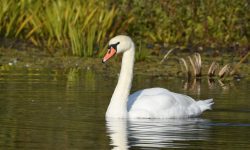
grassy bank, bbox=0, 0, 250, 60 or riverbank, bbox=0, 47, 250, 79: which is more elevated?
grassy bank, bbox=0, 0, 250, 60

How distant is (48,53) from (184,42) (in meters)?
3.81

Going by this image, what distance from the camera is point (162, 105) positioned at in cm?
1328

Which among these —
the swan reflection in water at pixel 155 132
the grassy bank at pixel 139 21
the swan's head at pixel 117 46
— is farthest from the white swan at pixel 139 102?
the grassy bank at pixel 139 21

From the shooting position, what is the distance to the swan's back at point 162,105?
13.1 metres

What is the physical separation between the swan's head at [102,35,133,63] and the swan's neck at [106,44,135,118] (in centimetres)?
14

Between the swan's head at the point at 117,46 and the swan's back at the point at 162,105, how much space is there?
62 cm

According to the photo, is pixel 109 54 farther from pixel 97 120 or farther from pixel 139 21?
pixel 139 21

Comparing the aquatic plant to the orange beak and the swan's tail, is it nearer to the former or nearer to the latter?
the swan's tail

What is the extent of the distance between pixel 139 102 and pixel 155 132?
1734 mm

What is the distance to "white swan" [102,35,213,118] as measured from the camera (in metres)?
13.1

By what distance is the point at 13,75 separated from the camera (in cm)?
1845

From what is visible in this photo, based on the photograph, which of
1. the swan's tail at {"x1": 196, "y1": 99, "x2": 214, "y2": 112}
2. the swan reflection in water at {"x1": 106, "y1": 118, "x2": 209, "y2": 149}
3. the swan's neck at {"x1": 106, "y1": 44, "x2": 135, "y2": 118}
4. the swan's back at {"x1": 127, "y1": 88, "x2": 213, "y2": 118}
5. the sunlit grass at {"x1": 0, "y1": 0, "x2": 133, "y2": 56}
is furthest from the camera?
the sunlit grass at {"x1": 0, "y1": 0, "x2": 133, "y2": 56}

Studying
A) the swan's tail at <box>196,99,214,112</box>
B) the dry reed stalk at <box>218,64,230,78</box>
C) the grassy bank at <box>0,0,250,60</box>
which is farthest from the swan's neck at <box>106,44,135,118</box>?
the grassy bank at <box>0,0,250,60</box>

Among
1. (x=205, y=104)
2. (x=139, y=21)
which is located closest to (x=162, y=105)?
(x=205, y=104)
